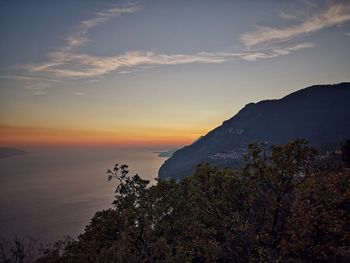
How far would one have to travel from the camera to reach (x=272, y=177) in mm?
20891

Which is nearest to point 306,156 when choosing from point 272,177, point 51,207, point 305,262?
point 272,177

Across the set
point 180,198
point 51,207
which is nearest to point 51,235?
point 51,207

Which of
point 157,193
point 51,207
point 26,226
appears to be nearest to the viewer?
point 157,193

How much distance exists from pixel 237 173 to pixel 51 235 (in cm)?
12011

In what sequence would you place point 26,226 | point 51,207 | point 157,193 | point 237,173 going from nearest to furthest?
point 237,173 < point 157,193 < point 26,226 < point 51,207

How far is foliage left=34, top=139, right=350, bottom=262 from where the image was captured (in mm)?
19859

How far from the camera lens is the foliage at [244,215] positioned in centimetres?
1986

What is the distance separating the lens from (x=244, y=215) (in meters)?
24.4

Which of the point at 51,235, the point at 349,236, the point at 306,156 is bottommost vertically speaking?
the point at 51,235

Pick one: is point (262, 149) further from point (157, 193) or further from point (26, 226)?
point (26, 226)

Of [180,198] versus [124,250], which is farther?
[180,198]

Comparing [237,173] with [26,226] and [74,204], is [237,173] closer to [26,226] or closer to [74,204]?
[26,226]

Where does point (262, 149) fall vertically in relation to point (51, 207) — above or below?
above

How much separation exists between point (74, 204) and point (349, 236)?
18285 cm
